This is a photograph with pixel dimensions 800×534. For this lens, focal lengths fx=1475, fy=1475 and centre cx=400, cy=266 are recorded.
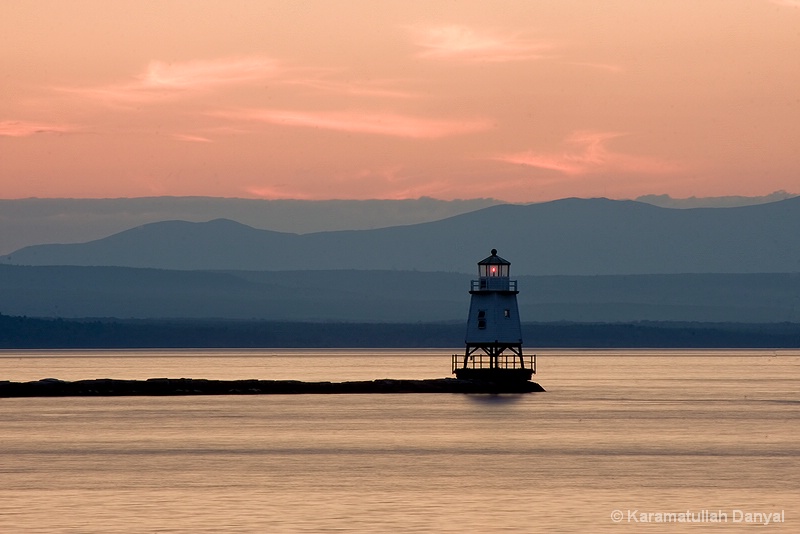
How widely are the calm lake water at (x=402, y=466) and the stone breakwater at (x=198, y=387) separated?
2800mm

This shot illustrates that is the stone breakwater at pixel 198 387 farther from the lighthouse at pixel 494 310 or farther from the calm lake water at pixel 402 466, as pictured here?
the lighthouse at pixel 494 310

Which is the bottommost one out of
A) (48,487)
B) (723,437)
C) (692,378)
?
(48,487)

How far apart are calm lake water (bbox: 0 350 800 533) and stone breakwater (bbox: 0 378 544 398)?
2.80m

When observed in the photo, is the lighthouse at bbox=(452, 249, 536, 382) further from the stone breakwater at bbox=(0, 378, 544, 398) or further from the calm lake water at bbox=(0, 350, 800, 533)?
the stone breakwater at bbox=(0, 378, 544, 398)

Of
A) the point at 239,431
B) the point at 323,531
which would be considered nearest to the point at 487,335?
the point at 239,431

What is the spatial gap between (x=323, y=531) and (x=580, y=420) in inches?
1798

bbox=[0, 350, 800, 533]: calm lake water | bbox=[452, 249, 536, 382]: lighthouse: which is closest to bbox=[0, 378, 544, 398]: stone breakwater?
bbox=[0, 350, 800, 533]: calm lake water

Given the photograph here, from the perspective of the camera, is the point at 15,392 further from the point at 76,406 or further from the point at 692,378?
the point at 692,378

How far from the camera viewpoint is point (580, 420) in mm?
82625

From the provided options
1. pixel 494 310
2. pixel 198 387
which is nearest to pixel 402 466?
pixel 494 310

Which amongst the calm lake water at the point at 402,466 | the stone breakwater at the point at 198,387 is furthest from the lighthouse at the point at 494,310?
the stone breakwater at the point at 198,387

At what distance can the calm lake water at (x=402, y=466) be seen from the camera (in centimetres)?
4141

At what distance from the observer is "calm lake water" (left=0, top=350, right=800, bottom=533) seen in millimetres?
41406

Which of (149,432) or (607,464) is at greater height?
(149,432)
